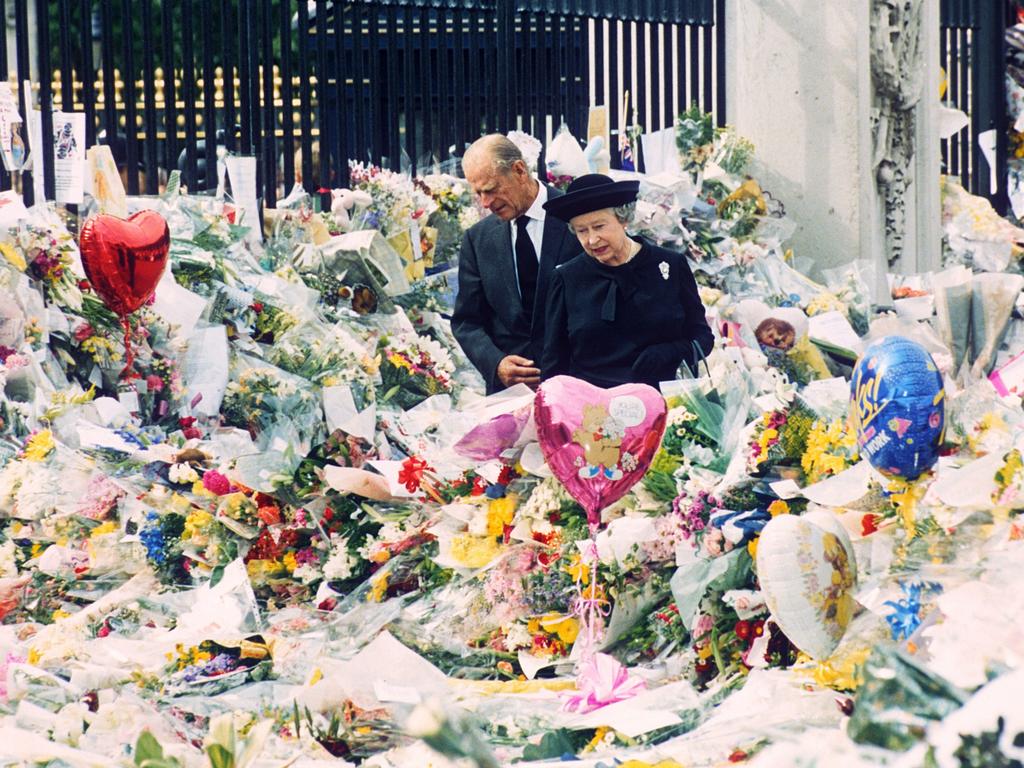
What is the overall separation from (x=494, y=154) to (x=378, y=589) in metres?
1.49

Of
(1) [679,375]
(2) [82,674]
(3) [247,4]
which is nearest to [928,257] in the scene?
(3) [247,4]

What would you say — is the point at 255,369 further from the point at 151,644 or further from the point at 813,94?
the point at 813,94

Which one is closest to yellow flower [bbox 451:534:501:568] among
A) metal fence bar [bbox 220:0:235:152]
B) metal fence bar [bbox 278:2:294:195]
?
metal fence bar [bbox 220:0:235:152]

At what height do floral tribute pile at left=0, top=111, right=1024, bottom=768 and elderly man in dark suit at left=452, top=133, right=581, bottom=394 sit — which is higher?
elderly man in dark suit at left=452, top=133, right=581, bottom=394

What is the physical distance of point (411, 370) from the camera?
6527mm

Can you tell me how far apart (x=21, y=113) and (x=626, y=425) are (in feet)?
13.3

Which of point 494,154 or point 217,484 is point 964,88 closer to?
point 494,154

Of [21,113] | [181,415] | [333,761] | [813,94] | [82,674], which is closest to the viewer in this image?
[333,761]

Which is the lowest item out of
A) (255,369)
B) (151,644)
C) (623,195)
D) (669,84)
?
(151,644)

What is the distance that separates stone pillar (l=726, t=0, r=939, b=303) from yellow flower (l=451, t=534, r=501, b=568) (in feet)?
16.0

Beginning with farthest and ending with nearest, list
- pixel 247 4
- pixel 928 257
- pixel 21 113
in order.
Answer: pixel 928 257, pixel 247 4, pixel 21 113

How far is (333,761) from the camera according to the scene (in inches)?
123

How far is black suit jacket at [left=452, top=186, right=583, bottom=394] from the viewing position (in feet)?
16.9

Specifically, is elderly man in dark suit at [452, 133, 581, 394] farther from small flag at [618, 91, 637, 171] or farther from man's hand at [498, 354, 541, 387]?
small flag at [618, 91, 637, 171]
